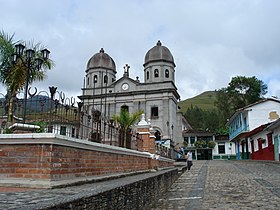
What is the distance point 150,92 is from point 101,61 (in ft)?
25.6

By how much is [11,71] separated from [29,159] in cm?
637

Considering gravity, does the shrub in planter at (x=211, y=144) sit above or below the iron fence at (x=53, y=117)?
above

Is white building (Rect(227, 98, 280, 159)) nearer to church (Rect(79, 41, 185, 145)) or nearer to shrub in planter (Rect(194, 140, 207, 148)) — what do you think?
church (Rect(79, 41, 185, 145))

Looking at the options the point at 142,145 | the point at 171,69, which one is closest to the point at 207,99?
the point at 171,69

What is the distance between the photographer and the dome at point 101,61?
3767 cm

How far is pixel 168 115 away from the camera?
33.8 meters

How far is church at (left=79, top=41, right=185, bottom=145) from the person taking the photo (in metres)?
34.1

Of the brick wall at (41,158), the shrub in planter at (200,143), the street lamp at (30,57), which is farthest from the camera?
the shrub in planter at (200,143)

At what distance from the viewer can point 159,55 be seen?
3544 cm

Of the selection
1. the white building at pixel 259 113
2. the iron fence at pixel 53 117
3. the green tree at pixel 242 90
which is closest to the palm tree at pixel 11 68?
the iron fence at pixel 53 117

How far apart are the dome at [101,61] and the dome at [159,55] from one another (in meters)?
4.95

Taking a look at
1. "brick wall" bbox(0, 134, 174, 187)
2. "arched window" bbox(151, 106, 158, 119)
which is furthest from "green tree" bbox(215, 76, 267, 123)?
"brick wall" bbox(0, 134, 174, 187)

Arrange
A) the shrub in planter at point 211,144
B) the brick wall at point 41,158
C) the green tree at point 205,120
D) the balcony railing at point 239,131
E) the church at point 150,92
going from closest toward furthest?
the brick wall at point 41,158
the balcony railing at point 239,131
the church at point 150,92
the shrub in planter at point 211,144
the green tree at point 205,120

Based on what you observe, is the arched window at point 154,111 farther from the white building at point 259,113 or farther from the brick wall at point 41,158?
the brick wall at point 41,158
